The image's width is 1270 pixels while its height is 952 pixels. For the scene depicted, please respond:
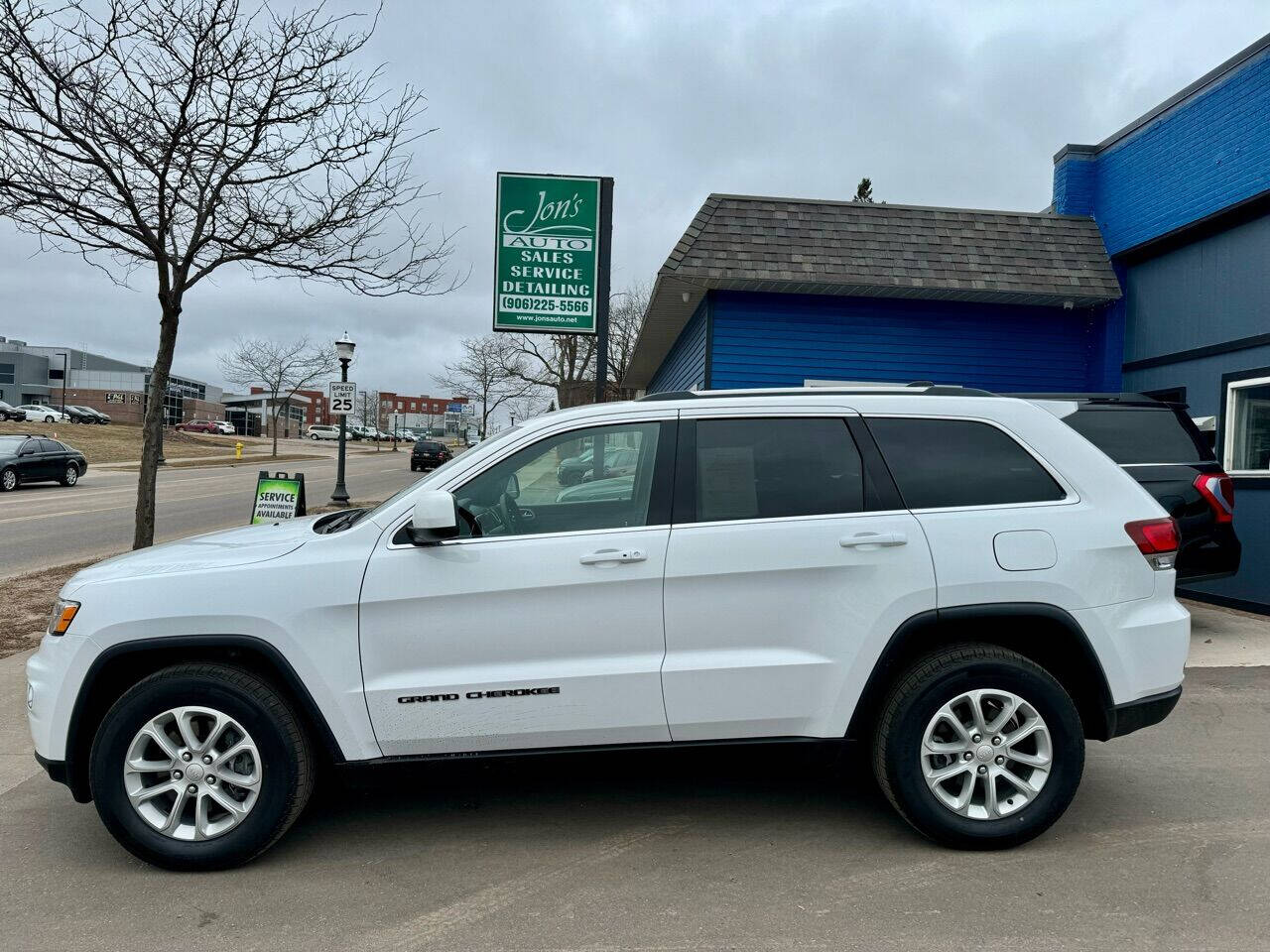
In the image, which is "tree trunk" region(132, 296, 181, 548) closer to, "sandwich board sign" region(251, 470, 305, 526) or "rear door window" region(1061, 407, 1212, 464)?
"sandwich board sign" region(251, 470, 305, 526)

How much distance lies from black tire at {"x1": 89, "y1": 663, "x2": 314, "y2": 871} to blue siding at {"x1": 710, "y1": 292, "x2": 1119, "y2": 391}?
27.7ft

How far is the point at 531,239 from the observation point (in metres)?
10.0

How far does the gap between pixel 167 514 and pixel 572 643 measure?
16998 millimetres

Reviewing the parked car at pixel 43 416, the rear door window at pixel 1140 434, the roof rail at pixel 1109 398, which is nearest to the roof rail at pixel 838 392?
the roof rail at pixel 1109 398

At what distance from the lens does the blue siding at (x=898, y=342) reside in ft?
37.0

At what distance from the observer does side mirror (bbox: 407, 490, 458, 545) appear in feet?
10.6

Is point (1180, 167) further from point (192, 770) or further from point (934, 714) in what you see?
point (192, 770)

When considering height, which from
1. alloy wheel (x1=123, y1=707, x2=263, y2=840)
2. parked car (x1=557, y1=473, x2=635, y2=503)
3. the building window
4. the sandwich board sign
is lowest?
alloy wheel (x1=123, y1=707, x2=263, y2=840)

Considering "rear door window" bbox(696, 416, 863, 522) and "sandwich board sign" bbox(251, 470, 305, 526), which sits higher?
"rear door window" bbox(696, 416, 863, 522)

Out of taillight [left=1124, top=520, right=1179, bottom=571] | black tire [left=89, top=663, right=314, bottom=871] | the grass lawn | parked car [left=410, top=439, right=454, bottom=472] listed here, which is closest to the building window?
taillight [left=1124, top=520, right=1179, bottom=571]

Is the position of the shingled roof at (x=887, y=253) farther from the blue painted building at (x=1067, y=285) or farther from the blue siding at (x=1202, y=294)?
the blue siding at (x=1202, y=294)

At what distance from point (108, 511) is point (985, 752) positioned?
19.2m

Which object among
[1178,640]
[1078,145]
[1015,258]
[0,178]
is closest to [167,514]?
[0,178]

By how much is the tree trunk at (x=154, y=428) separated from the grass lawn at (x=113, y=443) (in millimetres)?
31133
